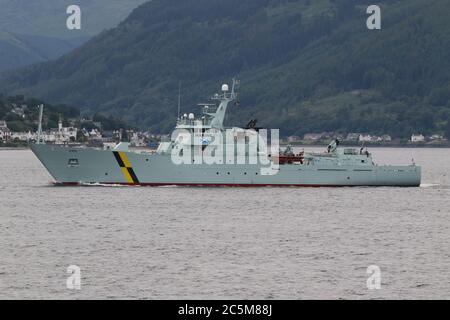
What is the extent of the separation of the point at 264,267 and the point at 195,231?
A: 1183cm

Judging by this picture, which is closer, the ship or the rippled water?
the rippled water

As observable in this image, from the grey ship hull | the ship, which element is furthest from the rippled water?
the ship

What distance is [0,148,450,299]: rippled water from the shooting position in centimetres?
4198

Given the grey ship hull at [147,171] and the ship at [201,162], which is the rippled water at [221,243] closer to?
the grey ship hull at [147,171]

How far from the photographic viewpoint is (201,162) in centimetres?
7988

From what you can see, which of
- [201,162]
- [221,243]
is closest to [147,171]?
[201,162]

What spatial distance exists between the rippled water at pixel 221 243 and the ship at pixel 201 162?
0.95m

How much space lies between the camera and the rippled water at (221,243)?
42.0 m

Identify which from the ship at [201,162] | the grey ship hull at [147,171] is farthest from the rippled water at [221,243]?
the ship at [201,162]

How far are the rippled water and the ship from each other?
950mm

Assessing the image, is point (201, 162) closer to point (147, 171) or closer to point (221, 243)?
point (147, 171)

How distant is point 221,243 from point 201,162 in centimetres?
2728

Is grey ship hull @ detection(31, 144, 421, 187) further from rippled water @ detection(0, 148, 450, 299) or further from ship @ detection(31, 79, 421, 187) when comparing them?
rippled water @ detection(0, 148, 450, 299)
